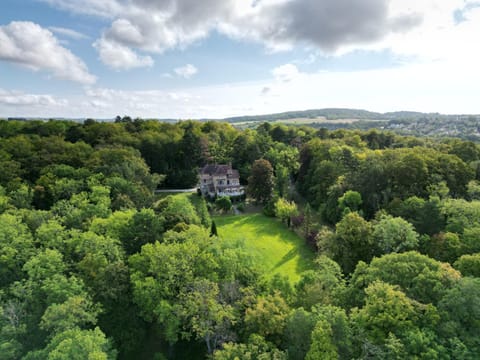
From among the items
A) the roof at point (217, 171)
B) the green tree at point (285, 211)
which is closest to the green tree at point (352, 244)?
the green tree at point (285, 211)

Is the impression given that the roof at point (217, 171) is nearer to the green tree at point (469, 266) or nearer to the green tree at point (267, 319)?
the green tree at point (267, 319)

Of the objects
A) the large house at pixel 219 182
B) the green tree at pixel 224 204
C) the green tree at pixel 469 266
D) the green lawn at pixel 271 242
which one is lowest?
the green lawn at pixel 271 242

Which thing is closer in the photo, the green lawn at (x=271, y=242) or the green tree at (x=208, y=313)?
the green tree at (x=208, y=313)

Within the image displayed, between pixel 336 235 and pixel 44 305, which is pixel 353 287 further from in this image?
pixel 44 305

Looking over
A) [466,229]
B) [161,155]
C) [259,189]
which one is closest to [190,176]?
[161,155]

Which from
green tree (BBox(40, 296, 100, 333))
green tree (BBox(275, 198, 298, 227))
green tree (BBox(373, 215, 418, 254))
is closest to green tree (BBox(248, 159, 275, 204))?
green tree (BBox(275, 198, 298, 227))
